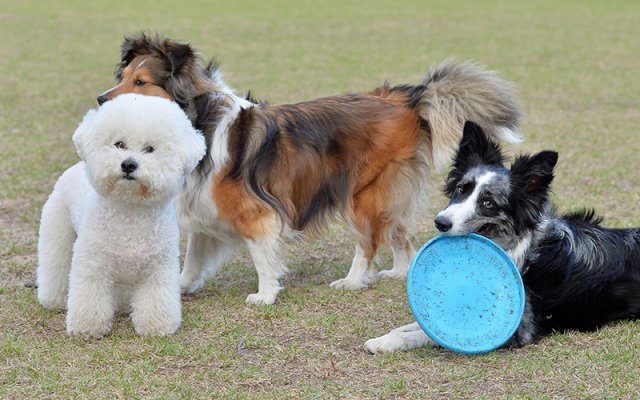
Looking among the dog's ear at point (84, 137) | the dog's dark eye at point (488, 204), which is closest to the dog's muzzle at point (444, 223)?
the dog's dark eye at point (488, 204)

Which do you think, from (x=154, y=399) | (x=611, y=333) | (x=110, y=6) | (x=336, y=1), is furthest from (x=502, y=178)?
(x=336, y=1)

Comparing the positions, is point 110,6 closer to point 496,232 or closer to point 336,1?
point 336,1

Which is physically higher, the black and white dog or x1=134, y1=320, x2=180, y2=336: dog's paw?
the black and white dog

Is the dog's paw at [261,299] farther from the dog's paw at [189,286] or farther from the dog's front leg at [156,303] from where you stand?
the dog's front leg at [156,303]

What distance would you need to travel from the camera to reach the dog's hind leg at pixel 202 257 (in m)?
6.11

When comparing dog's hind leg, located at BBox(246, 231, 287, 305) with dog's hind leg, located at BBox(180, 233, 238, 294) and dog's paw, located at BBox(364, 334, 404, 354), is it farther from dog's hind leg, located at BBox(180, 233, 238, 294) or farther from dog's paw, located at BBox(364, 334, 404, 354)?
dog's paw, located at BBox(364, 334, 404, 354)

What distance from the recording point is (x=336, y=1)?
30.0 metres

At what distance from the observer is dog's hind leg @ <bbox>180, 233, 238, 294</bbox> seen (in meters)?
6.11

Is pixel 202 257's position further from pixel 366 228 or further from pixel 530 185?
pixel 530 185

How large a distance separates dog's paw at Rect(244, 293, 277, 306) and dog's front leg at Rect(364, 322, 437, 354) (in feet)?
3.39

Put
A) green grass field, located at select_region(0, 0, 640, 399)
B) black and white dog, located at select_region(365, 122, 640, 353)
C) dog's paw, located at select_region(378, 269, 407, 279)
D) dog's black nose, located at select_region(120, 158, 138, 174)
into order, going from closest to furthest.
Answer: green grass field, located at select_region(0, 0, 640, 399)
dog's black nose, located at select_region(120, 158, 138, 174)
black and white dog, located at select_region(365, 122, 640, 353)
dog's paw, located at select_region(378, 269, 407, 279)

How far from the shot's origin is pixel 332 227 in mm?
7586

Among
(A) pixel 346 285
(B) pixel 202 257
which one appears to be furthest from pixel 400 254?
(B) pixel 202 257

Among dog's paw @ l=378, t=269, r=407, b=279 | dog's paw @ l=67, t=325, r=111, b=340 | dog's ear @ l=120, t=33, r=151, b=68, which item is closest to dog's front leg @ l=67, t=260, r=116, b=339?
dog's paw @ l=67, t=325, r=111, b=340
